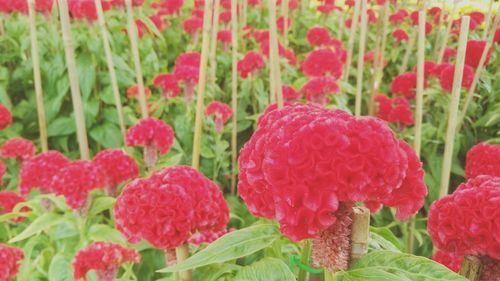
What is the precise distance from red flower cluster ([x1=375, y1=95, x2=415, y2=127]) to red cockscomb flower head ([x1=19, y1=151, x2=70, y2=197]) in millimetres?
1488

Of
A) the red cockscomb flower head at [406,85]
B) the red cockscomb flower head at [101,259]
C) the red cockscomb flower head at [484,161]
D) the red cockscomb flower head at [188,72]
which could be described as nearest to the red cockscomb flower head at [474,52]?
the red cockscomb flower head at [406,85]

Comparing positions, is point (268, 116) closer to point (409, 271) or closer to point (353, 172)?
point (353, 172)

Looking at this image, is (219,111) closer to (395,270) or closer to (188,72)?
(188,72)

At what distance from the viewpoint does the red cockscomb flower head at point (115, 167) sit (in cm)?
169

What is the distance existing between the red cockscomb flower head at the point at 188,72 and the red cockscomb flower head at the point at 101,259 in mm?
1302

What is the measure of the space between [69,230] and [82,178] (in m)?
0.22

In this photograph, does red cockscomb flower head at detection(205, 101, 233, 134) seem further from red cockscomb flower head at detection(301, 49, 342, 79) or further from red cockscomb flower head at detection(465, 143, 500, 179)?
red cockscomb flower head at detection(465, 143, 500, 179)

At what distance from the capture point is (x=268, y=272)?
1.00m

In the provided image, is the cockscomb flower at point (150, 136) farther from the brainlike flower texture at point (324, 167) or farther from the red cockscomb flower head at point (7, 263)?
the brainlike flower texture at point (324, 167)

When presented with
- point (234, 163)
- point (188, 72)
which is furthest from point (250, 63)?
point (234, 163)

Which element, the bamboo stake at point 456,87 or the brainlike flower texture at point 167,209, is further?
the bamboo stake at point 456,87

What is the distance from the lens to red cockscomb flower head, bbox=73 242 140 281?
46.1 inches

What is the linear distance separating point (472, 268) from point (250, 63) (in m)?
1.79

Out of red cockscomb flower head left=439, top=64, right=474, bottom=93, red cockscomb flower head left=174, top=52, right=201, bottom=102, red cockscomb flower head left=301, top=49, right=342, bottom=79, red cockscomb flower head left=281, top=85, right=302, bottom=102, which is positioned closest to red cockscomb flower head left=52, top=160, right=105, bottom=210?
red cockscomb flower head left=174, top=52, right=201, bottom=102
